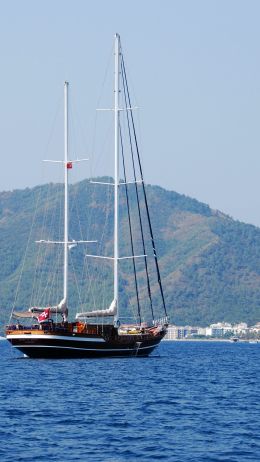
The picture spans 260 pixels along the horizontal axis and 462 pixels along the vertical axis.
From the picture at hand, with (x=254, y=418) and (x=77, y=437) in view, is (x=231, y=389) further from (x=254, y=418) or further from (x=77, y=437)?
(x=77, y=437)

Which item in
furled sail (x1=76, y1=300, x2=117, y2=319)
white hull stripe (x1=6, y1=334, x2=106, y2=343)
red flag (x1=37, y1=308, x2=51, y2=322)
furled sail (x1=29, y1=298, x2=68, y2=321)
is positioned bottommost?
white hull stripe (x1=6, y1=334, x2=106, y2=343)

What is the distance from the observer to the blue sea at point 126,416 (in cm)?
4300

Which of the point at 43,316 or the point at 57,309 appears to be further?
the point at 57,309

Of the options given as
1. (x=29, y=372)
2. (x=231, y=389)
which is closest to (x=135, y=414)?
(x=231, y=389)

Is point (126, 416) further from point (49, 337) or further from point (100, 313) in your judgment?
point (100, 313)

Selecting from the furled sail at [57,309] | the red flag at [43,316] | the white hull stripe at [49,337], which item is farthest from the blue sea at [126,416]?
the furled sail at [57,309]

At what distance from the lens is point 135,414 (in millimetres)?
53656

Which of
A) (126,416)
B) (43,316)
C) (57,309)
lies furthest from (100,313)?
(126,416)

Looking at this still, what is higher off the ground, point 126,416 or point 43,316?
A: point 43,316

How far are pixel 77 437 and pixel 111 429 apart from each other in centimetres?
264

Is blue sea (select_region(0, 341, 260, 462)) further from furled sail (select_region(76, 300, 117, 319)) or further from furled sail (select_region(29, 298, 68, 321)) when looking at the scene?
furled sail (select_region(29, 298, 68, 321))

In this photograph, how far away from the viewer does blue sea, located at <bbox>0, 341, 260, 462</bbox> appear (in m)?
43.0

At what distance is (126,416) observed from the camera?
173ft

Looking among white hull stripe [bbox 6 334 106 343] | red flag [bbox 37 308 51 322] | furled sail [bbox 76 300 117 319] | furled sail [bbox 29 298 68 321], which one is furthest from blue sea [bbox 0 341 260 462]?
furled sail [bbox 29 298 68 321]
